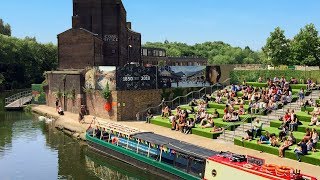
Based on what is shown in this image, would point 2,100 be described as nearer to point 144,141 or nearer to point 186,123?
point 186,123

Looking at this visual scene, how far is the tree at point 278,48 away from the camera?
59.4m

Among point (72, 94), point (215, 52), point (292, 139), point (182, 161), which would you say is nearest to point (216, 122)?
point (292, 139)

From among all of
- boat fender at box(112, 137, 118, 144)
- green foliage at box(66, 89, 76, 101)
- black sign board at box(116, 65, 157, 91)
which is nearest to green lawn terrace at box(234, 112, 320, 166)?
boat fender at box(112, 137, 118, 144)

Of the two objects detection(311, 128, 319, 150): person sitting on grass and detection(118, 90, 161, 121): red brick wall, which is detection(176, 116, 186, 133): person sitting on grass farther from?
detection(311, 128, 319, 150): person sitting on grass

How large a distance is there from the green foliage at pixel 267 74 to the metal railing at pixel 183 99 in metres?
1.06

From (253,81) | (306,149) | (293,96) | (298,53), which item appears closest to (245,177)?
(306,149)

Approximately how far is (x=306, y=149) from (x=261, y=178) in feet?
22.7

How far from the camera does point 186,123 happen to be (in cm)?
3195

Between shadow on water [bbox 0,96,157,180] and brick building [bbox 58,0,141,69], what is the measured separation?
1795 centimetres

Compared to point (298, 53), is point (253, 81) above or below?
below

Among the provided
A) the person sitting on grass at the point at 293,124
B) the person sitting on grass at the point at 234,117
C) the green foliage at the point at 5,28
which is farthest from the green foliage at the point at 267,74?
the green foliage at the point at 5,28

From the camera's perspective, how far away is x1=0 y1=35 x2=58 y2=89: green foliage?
80.6 metres

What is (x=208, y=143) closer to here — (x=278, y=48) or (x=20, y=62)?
(x=278, y=48)

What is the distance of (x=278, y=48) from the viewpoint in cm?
5997
